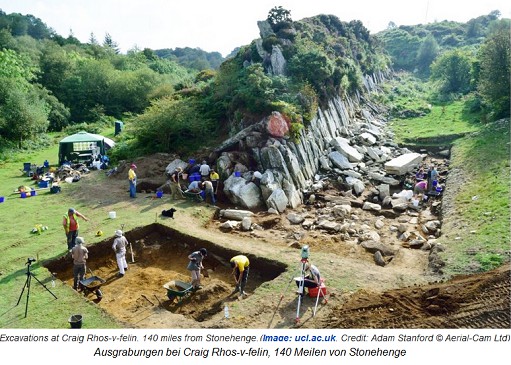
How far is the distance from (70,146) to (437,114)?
34.5 m

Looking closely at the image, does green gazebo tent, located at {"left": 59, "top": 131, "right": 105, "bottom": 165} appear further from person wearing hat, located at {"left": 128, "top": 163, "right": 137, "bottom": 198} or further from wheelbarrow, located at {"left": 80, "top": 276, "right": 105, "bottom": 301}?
wheelbarrow, located at {"left": 80, "top": 276, "right": 105, "bottom": 301}

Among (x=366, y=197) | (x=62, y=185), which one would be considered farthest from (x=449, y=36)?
(x=62, y=185)

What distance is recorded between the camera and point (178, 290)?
13.5 m

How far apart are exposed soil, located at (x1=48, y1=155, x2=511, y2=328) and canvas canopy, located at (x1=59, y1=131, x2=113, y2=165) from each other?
12967 millimetres

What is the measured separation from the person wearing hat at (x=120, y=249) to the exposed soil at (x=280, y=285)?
390 millimetres

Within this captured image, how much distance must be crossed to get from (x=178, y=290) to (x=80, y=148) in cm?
2233

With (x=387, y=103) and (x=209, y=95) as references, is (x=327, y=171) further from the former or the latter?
(x=387, y=103)

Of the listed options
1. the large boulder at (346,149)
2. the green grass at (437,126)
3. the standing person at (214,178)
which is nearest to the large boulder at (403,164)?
the large boulder at (346,149)

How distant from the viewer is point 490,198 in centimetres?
1875

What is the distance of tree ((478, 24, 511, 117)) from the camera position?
31.1 meters

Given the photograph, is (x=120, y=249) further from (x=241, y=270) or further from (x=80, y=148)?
(x=80, y=148)

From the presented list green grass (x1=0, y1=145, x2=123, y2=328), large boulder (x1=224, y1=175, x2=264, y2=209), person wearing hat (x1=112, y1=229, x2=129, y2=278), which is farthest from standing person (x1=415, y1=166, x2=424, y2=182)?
green grass (x1=0, y1=145, x2=123, y2=328)

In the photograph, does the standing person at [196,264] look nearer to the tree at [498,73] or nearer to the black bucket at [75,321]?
the black bucket at [75,321]

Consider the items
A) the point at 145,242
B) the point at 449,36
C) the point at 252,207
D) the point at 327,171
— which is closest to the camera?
the point at 145,242
